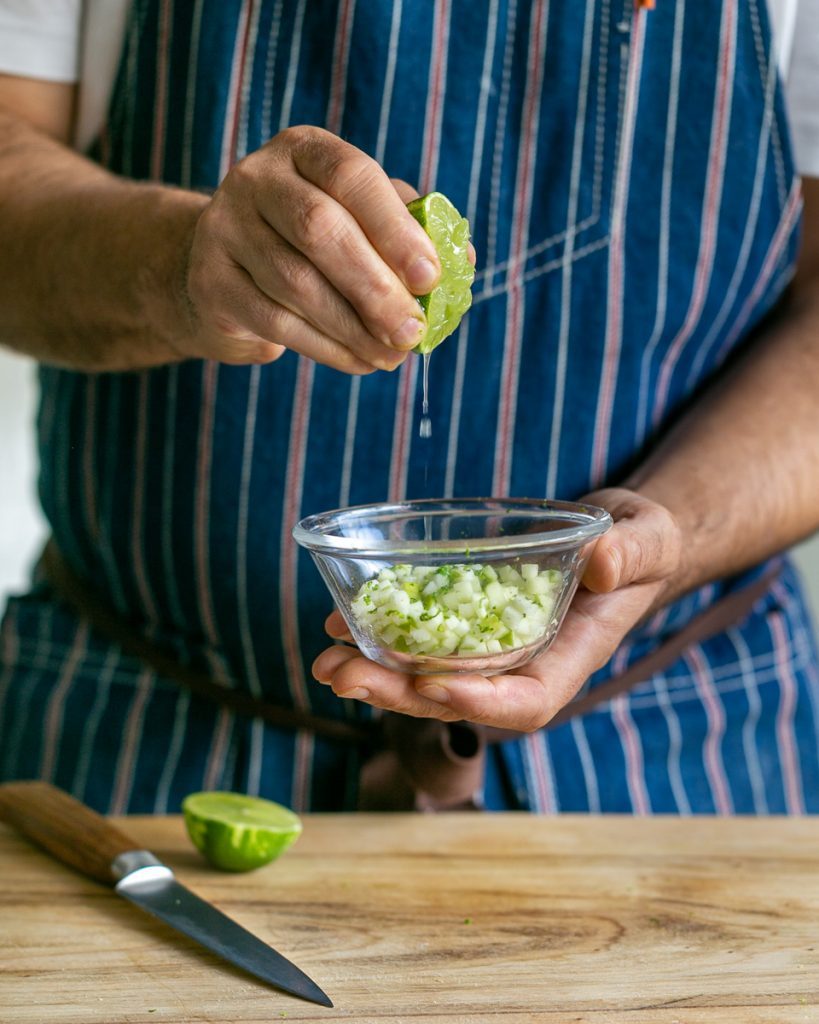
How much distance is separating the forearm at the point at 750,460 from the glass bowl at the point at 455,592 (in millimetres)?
300

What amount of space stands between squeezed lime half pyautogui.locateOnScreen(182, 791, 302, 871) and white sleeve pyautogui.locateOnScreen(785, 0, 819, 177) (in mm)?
807

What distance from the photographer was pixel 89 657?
4.35ft

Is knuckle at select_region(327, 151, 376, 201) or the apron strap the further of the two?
the apron strap

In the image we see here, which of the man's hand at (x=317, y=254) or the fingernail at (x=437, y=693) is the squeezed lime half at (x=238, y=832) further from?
the man's hand at (x=317, y=254)

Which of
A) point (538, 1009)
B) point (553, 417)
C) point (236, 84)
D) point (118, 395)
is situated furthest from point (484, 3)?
point (538, 1009)

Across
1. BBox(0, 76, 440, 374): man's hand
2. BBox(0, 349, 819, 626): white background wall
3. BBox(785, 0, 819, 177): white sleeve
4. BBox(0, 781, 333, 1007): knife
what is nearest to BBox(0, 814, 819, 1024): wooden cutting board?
BBox(0, 781, 333, 1007): knife

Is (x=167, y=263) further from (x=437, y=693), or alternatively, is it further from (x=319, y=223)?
(x=437, y=693)

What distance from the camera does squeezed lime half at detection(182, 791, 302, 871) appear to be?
3.34 ft

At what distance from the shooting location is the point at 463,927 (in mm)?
956

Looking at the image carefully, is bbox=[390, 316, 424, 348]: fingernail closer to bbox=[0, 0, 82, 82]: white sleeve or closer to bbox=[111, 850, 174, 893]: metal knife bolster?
bbox=[111, 850, 174, 893]: metal knife bolster

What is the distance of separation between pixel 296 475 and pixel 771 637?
0.55 metres

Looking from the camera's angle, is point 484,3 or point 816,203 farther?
point 816,203

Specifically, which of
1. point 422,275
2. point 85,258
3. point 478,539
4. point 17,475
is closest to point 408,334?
point 422,275

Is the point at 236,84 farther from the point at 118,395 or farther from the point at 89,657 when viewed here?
the point at 89,657
